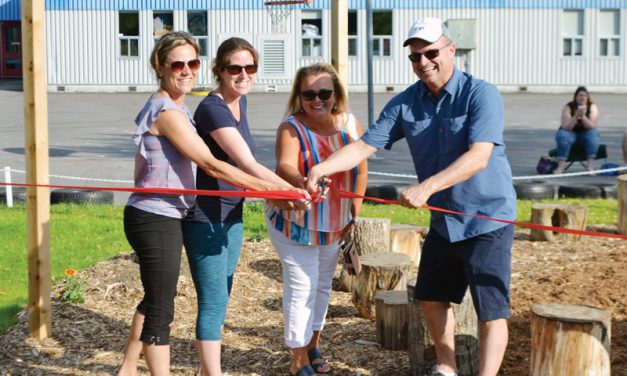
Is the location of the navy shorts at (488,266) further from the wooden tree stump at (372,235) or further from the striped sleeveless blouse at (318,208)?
the wooden tree stump at (372,235)

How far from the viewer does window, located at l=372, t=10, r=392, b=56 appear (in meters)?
38.3

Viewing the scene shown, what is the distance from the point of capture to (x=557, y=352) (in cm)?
514

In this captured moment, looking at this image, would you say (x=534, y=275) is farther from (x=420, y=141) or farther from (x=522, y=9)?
(x=522, y=9)

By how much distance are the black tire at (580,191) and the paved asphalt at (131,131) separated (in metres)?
2.09

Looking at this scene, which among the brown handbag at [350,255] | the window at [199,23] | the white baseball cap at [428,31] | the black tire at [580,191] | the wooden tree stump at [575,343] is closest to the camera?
the white baseball cap at [428,31]

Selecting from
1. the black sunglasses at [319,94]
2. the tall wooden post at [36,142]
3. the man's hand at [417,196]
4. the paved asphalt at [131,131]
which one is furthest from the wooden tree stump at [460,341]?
the paved asphalt at [131,131]

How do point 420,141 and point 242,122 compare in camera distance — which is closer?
point 420,141

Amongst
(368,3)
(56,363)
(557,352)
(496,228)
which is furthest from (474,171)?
(368,3)

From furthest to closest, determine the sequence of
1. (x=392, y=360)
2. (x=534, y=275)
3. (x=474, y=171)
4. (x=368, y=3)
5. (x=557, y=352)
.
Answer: (x=368, y=3)
(x=534, y=275)
(x=392, y=360)
(x=557, y=352)
(x=474, y=171)

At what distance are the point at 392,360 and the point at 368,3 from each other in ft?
62.4

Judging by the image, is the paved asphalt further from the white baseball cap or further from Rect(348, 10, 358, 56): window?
the white baseball cap

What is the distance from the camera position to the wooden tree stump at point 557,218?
9812 millimetres

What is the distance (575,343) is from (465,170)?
3.70 ft

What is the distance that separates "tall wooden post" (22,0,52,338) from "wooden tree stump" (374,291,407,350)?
209cm
